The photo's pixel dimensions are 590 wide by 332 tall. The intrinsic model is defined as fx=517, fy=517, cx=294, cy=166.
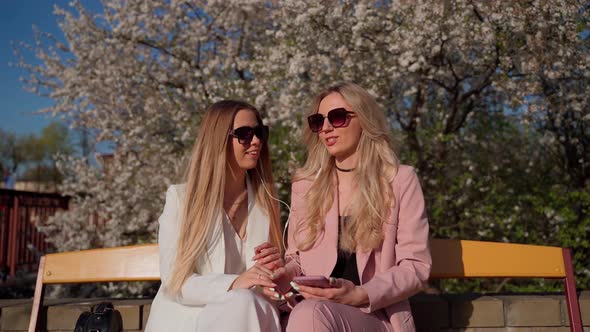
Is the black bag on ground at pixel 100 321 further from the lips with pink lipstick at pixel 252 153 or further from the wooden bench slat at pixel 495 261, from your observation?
the wooden bench slat at pixel 495 261

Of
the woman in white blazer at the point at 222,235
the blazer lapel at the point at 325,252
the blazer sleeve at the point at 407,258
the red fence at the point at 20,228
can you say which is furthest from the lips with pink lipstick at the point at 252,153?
the red fence at the point at 20,228

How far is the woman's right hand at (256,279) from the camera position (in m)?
2.11

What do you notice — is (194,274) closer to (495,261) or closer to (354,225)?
(354,225)

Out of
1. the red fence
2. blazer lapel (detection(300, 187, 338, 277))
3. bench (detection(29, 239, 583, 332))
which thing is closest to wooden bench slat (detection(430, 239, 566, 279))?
bench (detection(29, 239, 583, 332))

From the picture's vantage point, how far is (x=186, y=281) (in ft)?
7.42

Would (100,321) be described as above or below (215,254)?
below

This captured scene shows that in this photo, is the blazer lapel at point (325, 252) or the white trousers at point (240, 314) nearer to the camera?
the white trousers at point (240, 314)

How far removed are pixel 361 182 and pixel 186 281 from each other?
2.99 feet

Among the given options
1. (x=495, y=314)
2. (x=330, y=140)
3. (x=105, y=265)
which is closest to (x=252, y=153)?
(x=330, y=140)

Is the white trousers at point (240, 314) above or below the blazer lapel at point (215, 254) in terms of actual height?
below

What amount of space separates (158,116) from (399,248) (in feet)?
14.7

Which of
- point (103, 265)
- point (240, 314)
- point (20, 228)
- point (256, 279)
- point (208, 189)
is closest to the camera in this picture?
point (240, 314)

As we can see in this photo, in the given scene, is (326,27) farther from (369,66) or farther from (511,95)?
(511,95)

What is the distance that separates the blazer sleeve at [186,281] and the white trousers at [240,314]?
0.09 meters
